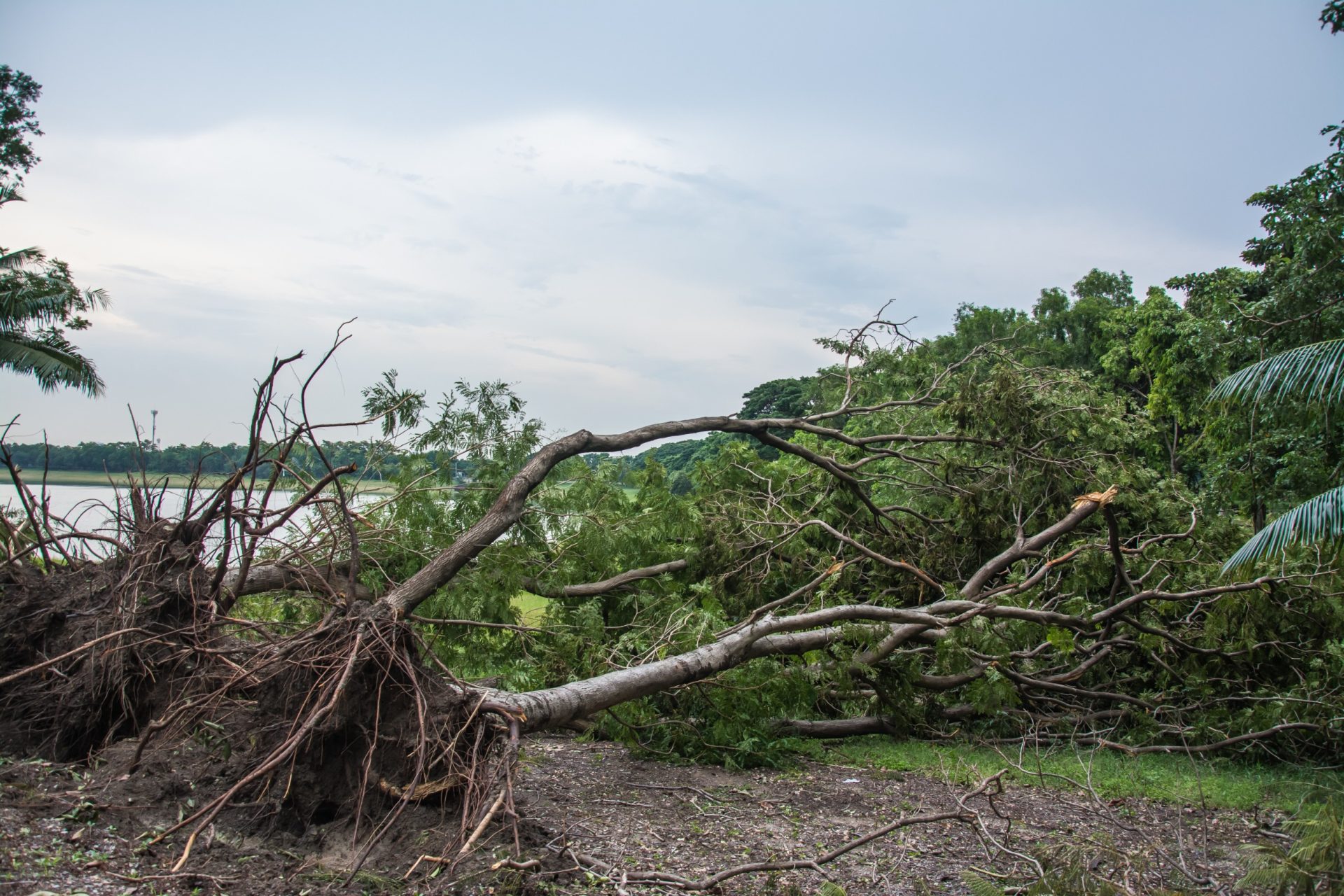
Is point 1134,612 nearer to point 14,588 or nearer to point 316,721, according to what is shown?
point 316,721

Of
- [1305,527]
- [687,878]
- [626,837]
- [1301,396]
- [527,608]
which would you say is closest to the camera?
[687,878]

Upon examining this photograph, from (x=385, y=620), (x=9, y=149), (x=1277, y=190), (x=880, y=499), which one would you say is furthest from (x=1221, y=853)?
(x=9, y=149)

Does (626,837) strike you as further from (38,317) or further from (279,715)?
Result: (38,317)

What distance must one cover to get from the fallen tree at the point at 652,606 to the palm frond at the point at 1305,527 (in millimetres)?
932

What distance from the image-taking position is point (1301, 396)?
712 centimetres

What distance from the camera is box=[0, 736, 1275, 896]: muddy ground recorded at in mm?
3102

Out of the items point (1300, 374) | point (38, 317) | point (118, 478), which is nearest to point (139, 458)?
point (118, 478)

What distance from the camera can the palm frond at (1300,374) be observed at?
19.6 ft

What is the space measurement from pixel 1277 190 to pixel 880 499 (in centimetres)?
498

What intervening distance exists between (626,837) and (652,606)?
3.03 metres

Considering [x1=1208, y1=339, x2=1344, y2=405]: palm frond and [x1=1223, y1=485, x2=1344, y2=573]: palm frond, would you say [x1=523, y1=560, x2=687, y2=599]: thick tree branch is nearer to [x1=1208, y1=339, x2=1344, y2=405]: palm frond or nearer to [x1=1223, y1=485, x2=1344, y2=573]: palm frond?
[x1=1223, y1=485, x2=1344, y2=573]: palm frond

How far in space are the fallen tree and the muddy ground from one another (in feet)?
0.40

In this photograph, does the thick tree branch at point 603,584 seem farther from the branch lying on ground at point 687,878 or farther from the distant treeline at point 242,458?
the branch lying on ground at point 687,878

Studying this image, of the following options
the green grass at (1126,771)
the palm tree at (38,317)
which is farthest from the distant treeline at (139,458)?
the palm tree at (38,317)
